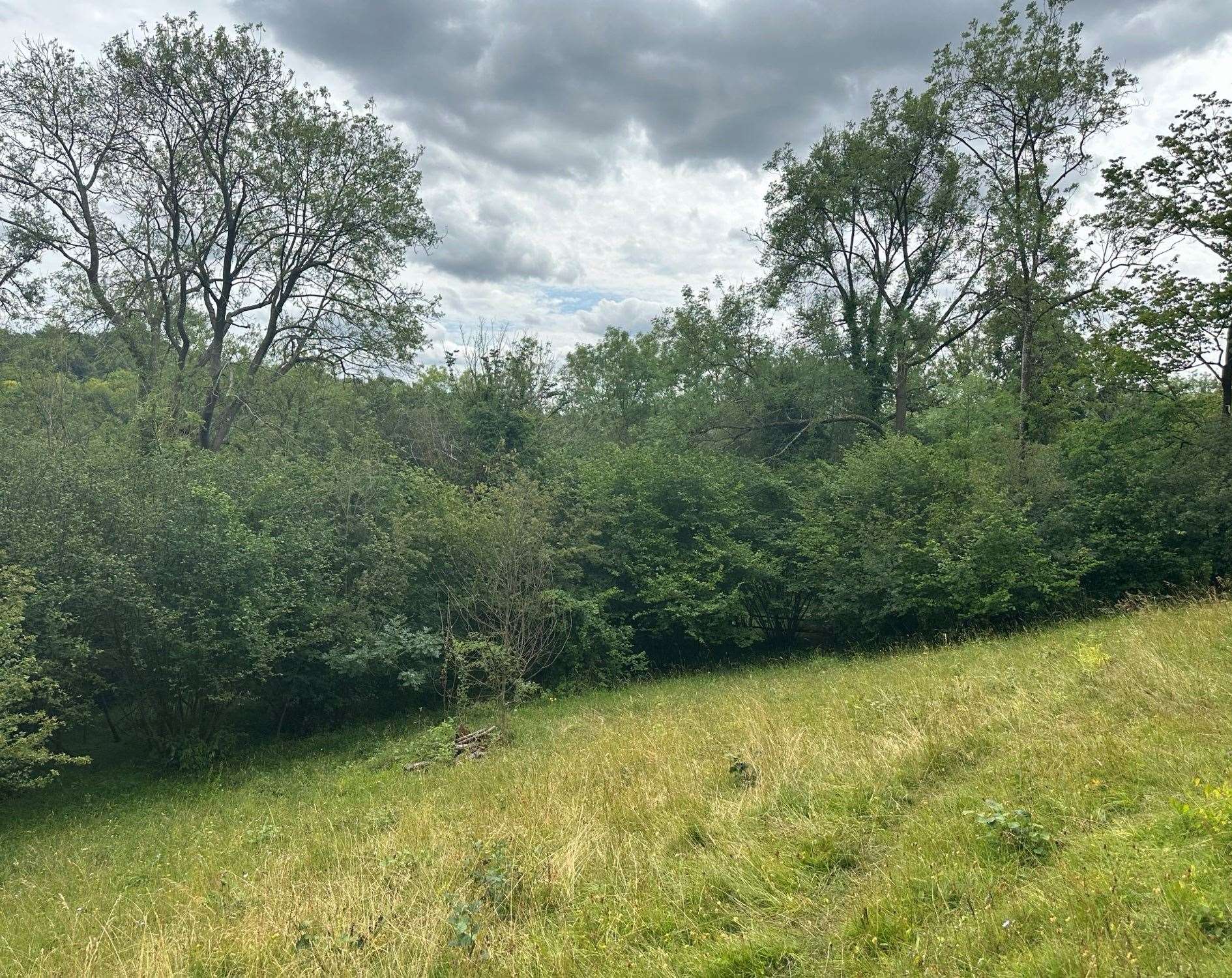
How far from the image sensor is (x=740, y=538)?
20578 mm

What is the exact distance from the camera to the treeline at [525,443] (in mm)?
12406

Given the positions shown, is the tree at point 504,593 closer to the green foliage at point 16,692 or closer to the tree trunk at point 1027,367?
the green foliage at point 16,692

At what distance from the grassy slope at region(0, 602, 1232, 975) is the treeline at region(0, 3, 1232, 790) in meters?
4.25

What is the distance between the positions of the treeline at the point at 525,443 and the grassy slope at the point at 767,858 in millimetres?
4250

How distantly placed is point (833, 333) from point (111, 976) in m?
27.5

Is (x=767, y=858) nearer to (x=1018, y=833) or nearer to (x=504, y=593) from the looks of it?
(x=1018, y=833)

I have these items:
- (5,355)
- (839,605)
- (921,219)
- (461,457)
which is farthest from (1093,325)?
(5,355)


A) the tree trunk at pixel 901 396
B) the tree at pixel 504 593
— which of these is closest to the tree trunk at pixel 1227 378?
the tree trunk at pixel 901 396

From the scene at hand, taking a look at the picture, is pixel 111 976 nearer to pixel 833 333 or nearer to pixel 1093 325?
pixel 1093 325

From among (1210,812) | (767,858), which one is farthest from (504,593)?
(1210,812)

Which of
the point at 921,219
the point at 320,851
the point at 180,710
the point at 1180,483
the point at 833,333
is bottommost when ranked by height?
the point at 180,710

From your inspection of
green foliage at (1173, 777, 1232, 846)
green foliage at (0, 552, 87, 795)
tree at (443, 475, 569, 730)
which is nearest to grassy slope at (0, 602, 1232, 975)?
green foliage at (1173, 777, 1232, 846)

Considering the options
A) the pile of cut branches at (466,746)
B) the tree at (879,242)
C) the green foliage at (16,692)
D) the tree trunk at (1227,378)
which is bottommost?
the pile of cut branches at (466,746)

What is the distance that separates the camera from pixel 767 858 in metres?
3.94
